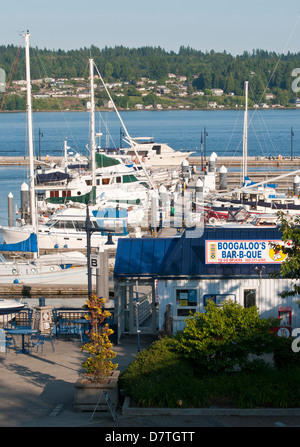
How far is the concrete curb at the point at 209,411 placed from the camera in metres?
12.4

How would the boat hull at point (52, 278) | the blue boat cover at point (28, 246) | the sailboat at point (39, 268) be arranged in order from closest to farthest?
the boat hull at point (52, 278) → the sailboat at point (39, 268) → the blue boat cover at point (28, 246)

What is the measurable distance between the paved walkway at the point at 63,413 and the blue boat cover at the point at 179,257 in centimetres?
300

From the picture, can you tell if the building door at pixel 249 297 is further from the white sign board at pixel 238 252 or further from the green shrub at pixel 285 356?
the green shrub at pixel 285 356

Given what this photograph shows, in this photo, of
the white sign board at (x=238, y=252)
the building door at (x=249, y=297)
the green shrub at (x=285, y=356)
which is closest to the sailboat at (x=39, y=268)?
the white sign board at (x=238, y=252)

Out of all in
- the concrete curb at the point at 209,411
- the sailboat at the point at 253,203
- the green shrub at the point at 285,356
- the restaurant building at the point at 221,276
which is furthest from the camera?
the sailboat at the point at 253,203

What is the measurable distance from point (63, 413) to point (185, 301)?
19.0 feet

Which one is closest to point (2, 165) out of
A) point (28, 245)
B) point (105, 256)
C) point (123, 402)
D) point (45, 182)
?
point (45, 182)

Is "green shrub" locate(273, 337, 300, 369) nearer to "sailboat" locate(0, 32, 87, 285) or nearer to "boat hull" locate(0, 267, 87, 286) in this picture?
"boat hull" locate(0, 267, 87, 286)

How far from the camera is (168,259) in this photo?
18016 millimetres

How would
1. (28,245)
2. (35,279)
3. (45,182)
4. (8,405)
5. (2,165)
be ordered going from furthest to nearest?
(2,165) < (45,182) < (28,245) < (35,279) < (8,405)

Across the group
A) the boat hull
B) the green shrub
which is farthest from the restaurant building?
the boat hull

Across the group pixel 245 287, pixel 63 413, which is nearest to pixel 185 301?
pixel 245 287
